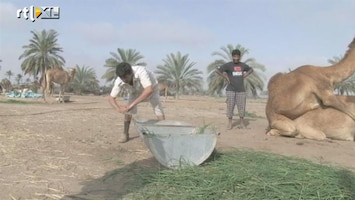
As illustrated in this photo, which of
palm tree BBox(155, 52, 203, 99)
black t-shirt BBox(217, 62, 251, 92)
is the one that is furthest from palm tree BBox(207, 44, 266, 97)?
black t-shirt BBox(217, 62, 251, 92)

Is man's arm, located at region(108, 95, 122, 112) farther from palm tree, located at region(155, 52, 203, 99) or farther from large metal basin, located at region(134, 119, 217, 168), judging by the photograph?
palm tree, located at region(155, 52, 203, 99)

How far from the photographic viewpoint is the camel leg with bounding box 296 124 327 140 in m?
7.87

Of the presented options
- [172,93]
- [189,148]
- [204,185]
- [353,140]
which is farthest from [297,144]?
[172,93]

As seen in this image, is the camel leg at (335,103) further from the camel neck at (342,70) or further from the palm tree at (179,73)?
the palm tree at (179,73)

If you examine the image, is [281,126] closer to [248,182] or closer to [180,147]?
[180,147]

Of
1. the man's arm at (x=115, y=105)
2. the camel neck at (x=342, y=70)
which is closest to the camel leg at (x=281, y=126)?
the camel neck at (x=342, y=70)

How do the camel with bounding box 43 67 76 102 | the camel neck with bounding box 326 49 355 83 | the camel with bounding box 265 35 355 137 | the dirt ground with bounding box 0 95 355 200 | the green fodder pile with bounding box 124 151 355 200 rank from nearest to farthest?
Answer: the green fodder pile with bounding box 124 151 355 200 < the dirt ground with bounding box 0 95 355 200 < the camel with bounding box 265 35 355 137 < the camel neck with bounding box 326 49 355 83 < the camel with bounding box 43 67 76 102

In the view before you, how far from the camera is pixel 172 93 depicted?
5600 cm

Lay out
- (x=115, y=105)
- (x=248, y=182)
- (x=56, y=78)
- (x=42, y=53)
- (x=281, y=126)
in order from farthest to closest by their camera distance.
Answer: (x=42, y=53) < (x=56, y=78) < (x=281, y=126) < (x=115, y=105) < (x=248, y=182)

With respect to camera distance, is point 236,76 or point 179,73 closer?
point 236,76

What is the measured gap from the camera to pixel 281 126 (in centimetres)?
809

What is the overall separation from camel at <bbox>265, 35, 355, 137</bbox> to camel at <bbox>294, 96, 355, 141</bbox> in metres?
0.09

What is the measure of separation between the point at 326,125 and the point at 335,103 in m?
0.43

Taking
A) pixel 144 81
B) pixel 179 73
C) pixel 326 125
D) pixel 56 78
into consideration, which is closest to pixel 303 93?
pixel 326 125
